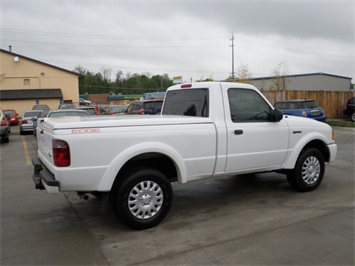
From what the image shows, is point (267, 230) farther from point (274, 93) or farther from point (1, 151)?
point (274, 93)

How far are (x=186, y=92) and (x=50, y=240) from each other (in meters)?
3.12

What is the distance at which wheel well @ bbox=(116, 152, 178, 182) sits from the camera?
15.5 ft

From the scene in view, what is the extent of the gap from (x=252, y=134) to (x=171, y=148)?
151 centimetres

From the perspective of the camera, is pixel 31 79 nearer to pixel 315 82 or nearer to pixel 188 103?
pixel 315 82

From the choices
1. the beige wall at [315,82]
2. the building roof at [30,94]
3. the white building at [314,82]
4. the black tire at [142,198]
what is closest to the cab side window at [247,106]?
the black tire at [142,198]

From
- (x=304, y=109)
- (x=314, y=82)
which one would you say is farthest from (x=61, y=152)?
(x=314, y=82)

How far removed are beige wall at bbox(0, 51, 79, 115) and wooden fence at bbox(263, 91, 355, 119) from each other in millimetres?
25853

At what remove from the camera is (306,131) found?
625cm

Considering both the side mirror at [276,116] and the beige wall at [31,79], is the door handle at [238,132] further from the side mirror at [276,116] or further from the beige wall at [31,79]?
the beige wall at [31,79]

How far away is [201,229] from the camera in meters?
4.66

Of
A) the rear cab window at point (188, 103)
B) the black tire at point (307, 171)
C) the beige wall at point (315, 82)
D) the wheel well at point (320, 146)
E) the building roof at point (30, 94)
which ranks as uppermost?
the beige wall at point (315, 82)

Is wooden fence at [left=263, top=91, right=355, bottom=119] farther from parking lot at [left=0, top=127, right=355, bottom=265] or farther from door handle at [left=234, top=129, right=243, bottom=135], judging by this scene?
door handle at [left=234, top=129, right=243, bottom=135]

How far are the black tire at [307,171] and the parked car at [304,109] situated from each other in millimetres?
11362

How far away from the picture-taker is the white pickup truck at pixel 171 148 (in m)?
4.25
